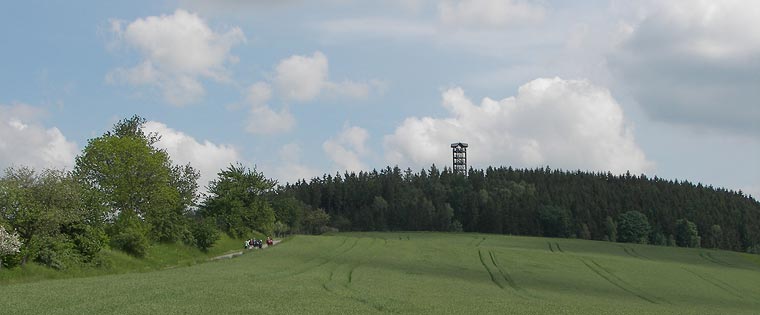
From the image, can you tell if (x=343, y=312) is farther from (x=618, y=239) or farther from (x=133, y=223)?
(x=618, y=239)

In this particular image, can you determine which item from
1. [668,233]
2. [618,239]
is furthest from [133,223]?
[668,233]

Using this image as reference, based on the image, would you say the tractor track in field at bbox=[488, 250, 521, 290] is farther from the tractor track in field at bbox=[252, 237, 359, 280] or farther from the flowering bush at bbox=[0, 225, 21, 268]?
the flowering bush at bbox=[0, 225, 21, 268]

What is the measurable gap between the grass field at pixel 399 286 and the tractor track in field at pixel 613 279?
0.10 metres

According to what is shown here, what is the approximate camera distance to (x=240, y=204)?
10856cm

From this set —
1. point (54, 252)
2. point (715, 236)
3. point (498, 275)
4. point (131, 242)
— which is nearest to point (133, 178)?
point (131, 242)

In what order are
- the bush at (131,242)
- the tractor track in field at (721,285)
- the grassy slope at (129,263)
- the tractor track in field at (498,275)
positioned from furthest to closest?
1. the bush at (131,242)
2. the tractor track in field at (721,285)
3. the tractor track in field at (498,275)
4. the grassy slope at (129,263)

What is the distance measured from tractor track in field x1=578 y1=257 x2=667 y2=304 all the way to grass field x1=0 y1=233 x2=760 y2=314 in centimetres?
10

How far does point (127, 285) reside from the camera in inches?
1468

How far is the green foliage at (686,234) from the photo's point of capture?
618 feet

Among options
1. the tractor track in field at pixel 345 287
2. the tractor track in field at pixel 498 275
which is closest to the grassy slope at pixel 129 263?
the tractor track in field at pixel 345 287

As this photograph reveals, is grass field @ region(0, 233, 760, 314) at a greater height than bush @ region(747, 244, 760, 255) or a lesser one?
lesser

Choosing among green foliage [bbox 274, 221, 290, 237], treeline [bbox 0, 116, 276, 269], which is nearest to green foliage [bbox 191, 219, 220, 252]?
treeline [bbox 0, 116, 276, 269]

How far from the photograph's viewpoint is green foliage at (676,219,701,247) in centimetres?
18825

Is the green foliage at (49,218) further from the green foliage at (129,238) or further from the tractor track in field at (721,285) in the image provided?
the tractor track in field at (721,285)
